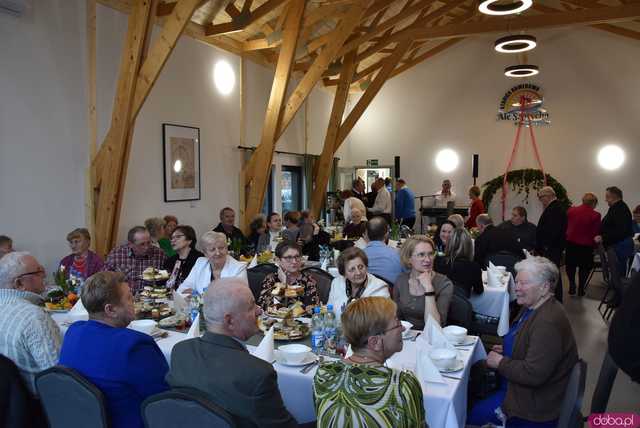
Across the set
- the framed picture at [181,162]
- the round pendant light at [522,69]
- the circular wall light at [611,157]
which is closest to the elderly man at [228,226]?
the framed picture at [181,162]

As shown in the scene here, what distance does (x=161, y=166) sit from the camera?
23.0 feet

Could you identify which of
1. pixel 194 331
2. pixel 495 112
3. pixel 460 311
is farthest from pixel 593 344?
pixel 495 112

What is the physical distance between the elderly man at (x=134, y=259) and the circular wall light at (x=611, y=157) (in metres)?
10.3

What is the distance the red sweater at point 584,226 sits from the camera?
7543mm

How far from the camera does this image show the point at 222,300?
1994 mm

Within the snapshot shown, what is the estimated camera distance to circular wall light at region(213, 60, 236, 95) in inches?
315

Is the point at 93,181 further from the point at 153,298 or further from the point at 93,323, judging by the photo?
the point at 93,323

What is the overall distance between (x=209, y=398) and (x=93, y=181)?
470cm

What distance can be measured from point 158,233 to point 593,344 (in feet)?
15.4

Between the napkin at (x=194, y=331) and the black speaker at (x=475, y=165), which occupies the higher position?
the black speaker at (x=475, y=165)

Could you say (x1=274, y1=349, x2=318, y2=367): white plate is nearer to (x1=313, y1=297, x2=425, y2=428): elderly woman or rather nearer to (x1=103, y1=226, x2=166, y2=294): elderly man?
(x1=313, y1=297, x2=425, y2=428): elderly woman

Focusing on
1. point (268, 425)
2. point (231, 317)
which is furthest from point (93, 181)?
point (268, 425)

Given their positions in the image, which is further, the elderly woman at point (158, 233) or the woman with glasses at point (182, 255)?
the elderly woman at point (158, 233)

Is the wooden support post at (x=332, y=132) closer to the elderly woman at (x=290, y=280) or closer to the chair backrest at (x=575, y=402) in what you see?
the elderly woman at (x=290, y=280)
